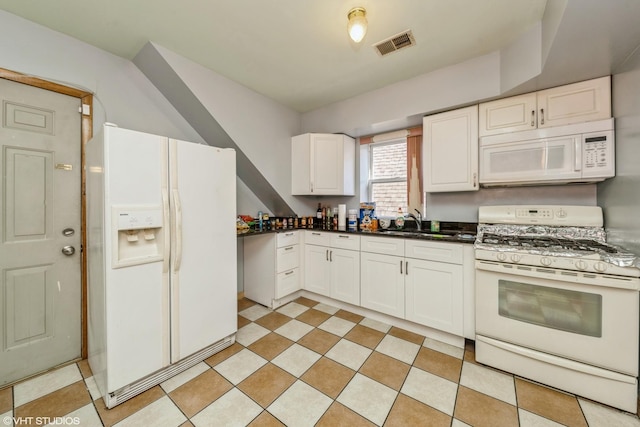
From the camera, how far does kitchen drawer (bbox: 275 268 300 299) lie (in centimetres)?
279

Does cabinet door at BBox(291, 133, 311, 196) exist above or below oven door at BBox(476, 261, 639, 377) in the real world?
above

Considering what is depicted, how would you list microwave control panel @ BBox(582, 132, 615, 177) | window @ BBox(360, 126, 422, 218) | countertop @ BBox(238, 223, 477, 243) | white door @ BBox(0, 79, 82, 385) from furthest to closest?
window @ BBox(360, 126, 422, 218) → countertop @ BBox(238, 223, 477, 243) → microwave control panel @ BBox(582, 132, 615, 177) → white door @ BBox(0, 79, 82, 385)

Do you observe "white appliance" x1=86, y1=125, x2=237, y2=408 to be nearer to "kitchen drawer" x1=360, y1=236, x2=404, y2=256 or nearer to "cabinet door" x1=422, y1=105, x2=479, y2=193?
"kitchen drawer" x1=360, y1=236, x2=404, y2=256

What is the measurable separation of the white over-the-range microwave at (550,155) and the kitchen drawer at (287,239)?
207 centimetres

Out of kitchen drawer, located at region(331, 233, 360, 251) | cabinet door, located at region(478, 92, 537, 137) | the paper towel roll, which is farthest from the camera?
the paper towel roll

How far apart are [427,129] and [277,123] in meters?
1.82

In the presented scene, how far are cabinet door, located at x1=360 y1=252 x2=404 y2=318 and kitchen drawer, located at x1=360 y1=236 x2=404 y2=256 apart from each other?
44 mm

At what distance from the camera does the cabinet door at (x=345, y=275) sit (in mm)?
2641

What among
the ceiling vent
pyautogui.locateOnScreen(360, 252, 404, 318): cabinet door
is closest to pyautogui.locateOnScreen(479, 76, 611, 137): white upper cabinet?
the ceiling vent

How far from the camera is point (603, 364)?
4.78ft

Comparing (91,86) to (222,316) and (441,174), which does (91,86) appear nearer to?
(222,316)

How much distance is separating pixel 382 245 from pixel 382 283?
392mm

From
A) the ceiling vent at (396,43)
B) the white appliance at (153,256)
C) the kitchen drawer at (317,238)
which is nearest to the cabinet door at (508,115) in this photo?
the ceiling vent at (396,43)

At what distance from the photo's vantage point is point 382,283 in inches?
97.0
